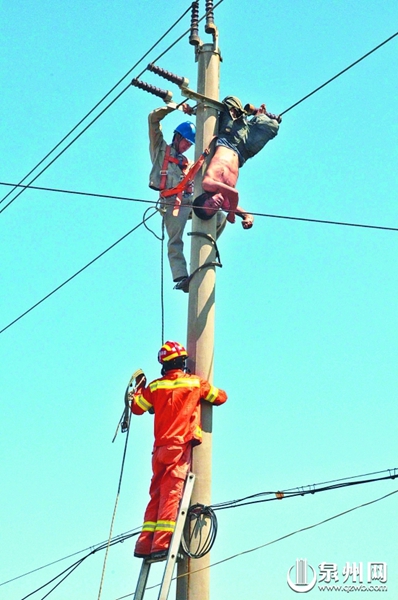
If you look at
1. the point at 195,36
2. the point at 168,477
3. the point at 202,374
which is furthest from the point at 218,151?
the point at 168,477

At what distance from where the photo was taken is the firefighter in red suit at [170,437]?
7.66 m

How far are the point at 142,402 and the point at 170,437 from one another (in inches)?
25.1

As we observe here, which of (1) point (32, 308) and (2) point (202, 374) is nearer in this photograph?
(2) point (202, 374)

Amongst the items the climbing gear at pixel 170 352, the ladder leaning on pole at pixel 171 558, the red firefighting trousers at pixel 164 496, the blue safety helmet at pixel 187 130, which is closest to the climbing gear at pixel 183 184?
the blue safety helmet at pixel 187 130

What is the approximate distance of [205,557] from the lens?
7566 mm

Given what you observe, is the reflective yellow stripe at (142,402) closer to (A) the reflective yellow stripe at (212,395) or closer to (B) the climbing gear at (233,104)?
(A) the reflective yellow stripe at (212,395)

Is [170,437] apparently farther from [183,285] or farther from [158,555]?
[183,285]

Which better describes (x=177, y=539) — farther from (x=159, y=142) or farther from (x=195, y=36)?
(x=195, y=36)

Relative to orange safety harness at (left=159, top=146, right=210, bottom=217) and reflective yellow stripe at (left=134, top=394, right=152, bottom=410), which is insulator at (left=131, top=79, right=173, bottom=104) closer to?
orange safety harness at (left=159, top=146, right=210, bottom=217)

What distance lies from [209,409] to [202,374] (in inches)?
11.5

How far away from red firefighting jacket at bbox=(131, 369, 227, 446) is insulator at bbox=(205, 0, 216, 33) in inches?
126

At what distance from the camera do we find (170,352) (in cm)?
820

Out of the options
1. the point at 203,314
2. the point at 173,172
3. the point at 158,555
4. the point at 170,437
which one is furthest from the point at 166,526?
the point at 173,172

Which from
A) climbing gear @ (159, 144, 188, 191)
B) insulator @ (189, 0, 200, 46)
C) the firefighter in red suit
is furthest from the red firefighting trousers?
insulator @ (189, 0, 200, 46)
